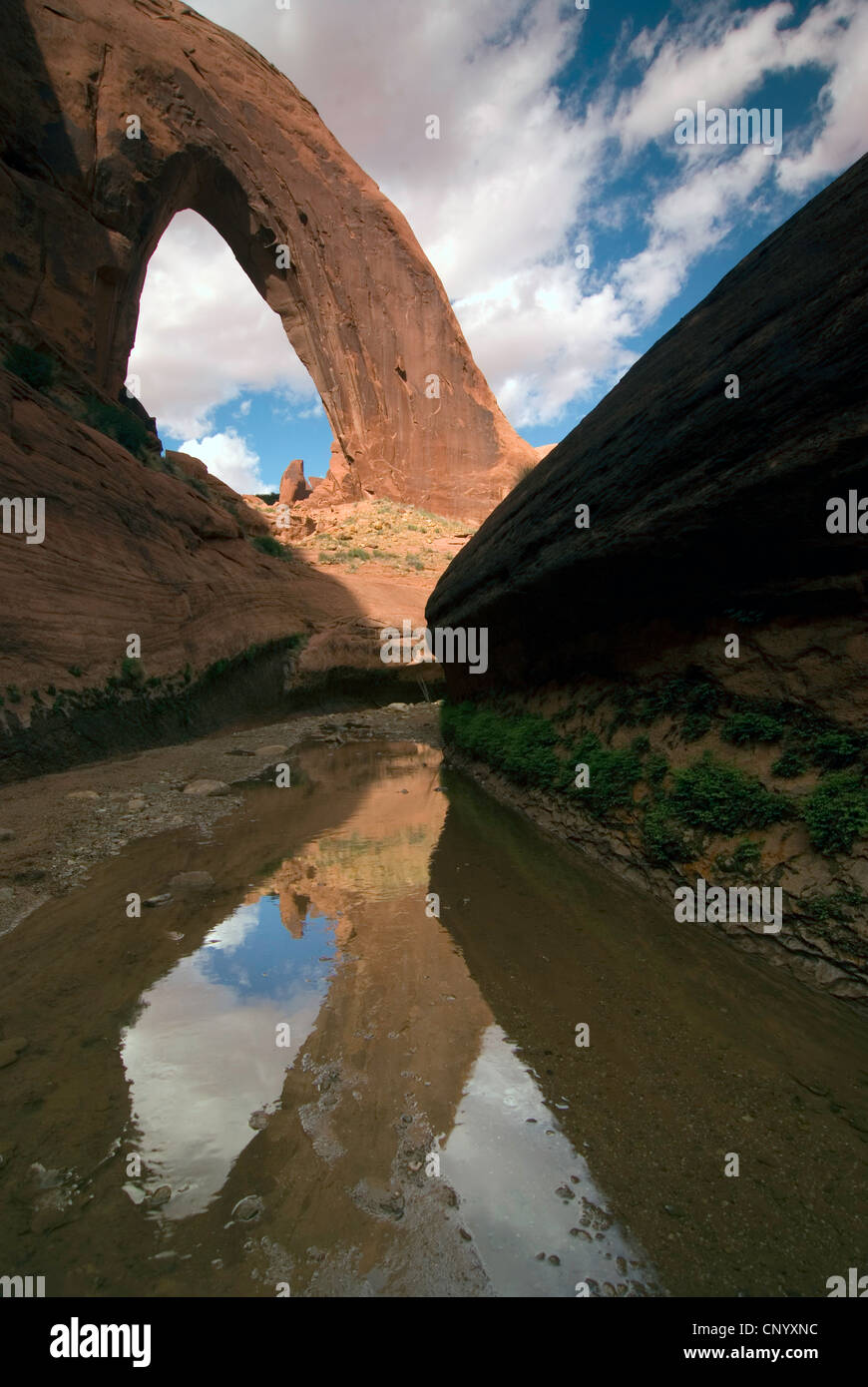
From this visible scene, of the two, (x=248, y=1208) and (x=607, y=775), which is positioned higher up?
(x=607, y=775)

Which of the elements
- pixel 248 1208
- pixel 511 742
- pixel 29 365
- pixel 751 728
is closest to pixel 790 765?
pixel 751 728

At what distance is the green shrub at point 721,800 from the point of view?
477cm

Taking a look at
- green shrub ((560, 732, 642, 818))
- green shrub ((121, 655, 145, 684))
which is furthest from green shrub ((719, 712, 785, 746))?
green shrub ((121, 655, 145, 684))

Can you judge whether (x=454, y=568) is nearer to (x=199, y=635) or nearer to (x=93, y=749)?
(x=199, y=635)

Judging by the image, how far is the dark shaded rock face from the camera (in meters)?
4.66

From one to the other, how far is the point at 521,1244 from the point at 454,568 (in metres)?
13.7

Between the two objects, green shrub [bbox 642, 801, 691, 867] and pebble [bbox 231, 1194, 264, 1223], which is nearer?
pebble [bbox 231, 1194, 264, 1223]

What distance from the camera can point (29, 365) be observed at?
16.1 m

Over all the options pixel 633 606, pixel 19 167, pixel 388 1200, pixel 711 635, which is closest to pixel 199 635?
pixel 633 606

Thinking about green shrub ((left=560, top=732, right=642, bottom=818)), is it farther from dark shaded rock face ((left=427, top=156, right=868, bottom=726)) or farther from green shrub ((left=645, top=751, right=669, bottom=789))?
dark shaded rock face ((left=427, top=156, right=868, bottom=726))

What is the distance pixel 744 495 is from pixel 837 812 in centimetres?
260

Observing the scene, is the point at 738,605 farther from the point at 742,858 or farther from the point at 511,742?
the point at 511,742

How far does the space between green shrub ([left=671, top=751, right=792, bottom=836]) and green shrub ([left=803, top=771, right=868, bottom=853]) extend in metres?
0.26

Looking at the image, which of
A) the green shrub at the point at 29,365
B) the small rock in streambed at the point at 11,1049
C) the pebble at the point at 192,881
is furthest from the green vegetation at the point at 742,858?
the green shrub at the point at 29,365
